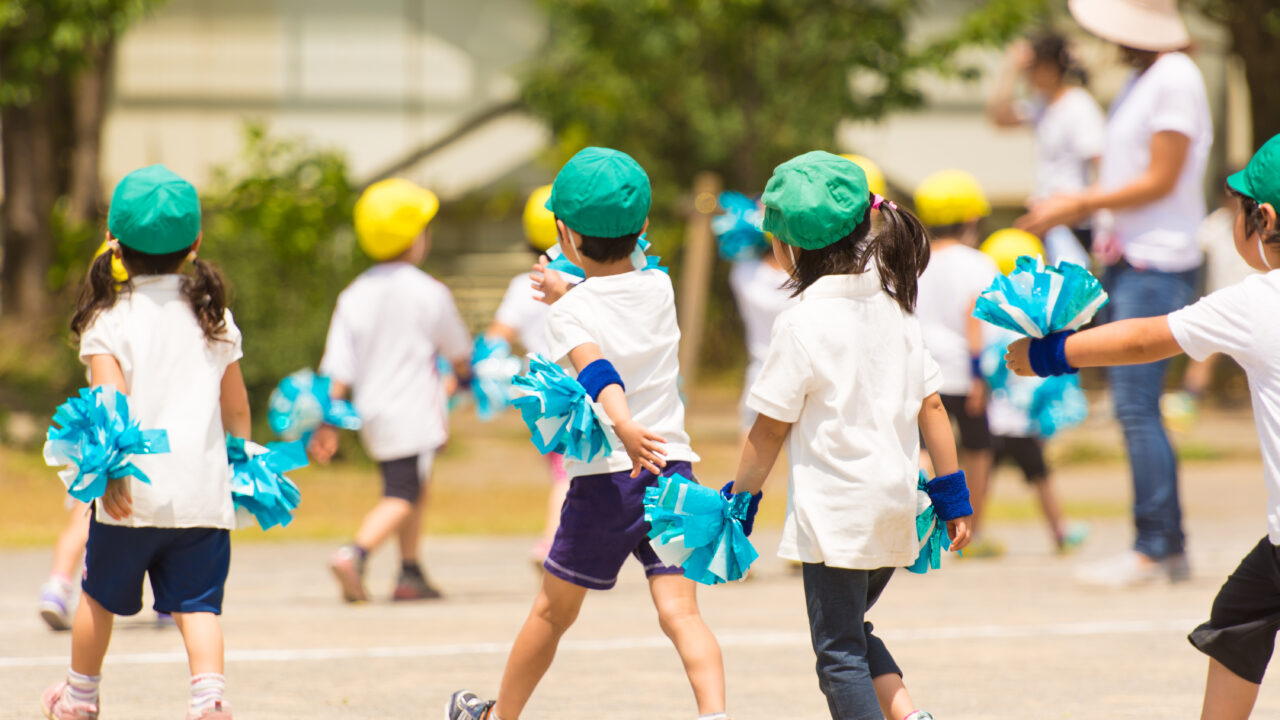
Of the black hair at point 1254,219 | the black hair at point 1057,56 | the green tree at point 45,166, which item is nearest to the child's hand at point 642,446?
the black hair at point 1254,219

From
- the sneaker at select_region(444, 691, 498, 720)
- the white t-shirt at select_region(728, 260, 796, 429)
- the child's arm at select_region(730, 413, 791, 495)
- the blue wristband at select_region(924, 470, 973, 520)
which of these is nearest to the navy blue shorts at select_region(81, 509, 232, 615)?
the sneaker at select_region(444, 691, 498, 720)

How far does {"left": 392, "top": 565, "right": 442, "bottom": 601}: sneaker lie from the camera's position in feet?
22.6

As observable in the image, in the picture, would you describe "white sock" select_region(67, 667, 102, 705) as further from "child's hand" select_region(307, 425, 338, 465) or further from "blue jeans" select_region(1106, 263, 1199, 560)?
"blue jeans" select_region(1106, 263, 1199, 560)

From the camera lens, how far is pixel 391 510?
6.79 m

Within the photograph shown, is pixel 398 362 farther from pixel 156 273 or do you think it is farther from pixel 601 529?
pixel 601 529

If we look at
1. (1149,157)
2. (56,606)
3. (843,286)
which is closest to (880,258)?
(843,286)

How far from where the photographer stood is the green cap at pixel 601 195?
13.1ft

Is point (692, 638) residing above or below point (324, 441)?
above

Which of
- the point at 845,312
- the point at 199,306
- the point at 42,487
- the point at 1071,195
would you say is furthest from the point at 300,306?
the point at 845,312

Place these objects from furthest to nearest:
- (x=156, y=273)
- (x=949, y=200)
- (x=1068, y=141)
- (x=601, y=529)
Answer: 1. (x=1068, y=141)
2. (x=949, y=200)
3. (x=156, y=273)
4. (x=601, y=529)

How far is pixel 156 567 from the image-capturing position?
4.18m

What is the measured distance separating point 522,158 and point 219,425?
63.9 feet

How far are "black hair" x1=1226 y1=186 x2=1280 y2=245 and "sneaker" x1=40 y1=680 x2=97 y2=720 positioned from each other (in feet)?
10.2

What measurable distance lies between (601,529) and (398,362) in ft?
10.2
